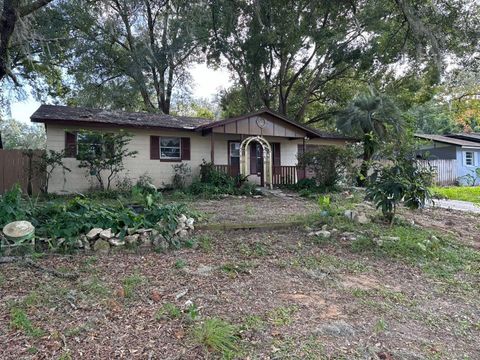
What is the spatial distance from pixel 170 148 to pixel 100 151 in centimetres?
288

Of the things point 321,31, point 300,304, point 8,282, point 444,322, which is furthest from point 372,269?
point 321,31

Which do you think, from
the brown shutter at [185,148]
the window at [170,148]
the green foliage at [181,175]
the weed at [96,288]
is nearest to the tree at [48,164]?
the window at [170,148]

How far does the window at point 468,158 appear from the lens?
68.1ft

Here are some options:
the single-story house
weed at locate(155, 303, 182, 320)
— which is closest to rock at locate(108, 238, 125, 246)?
weed at locate(155, 303, 182, 320)

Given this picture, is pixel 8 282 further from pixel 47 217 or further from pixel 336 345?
pixel 336 345

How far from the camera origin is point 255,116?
494 inches

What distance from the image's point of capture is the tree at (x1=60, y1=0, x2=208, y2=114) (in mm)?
14836

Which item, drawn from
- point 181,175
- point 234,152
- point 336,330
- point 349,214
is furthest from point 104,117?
point 336,330

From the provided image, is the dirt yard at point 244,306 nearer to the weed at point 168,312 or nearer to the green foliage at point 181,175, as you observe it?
the weed at point 168,312

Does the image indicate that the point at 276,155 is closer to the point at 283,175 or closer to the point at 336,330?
the point at 283,175

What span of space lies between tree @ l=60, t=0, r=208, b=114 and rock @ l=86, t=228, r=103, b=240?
11278 mm

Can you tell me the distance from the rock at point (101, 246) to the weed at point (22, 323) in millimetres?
1587

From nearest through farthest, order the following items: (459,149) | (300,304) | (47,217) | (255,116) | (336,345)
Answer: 1. (336,345)
2. (300,304)
3. (47,217)
4. (255,116)
5. (459,149)

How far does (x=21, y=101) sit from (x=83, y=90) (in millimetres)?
4372
